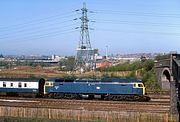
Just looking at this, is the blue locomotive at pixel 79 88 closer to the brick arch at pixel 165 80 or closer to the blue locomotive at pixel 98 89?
the blue locomotive at pixel 98 89

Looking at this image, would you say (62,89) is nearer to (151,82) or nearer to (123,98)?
(123,98)

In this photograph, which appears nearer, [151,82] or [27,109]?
[27,109]

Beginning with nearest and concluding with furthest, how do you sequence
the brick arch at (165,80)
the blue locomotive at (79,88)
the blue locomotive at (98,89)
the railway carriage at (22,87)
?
the blue locomotive at (98,89), the blue locomotive at (79,88), the railway carriage at (22,87), the brick arch at (165,80)

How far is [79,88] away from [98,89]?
2795mm

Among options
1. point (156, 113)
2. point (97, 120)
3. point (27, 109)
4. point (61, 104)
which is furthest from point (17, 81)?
point (156, 113)

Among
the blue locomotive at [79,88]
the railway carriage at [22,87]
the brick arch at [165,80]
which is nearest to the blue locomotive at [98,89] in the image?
the blue locomotive at [79,88]

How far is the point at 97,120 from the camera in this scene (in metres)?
37.7

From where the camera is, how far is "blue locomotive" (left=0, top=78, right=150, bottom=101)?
51412 mm

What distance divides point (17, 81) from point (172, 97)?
26.0m

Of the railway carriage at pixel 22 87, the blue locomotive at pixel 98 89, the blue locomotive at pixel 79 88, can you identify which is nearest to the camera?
the blue locomotive at pixel 98 89

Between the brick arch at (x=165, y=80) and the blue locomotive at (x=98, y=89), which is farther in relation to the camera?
the brick arch at (x=165, y=80)

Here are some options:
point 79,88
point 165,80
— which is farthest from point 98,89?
point 165,80

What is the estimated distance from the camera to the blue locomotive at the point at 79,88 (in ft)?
169

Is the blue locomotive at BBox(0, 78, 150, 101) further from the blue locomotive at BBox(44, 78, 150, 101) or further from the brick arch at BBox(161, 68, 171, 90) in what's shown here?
the brick arch at BBox(161, 68, 171, 90)
